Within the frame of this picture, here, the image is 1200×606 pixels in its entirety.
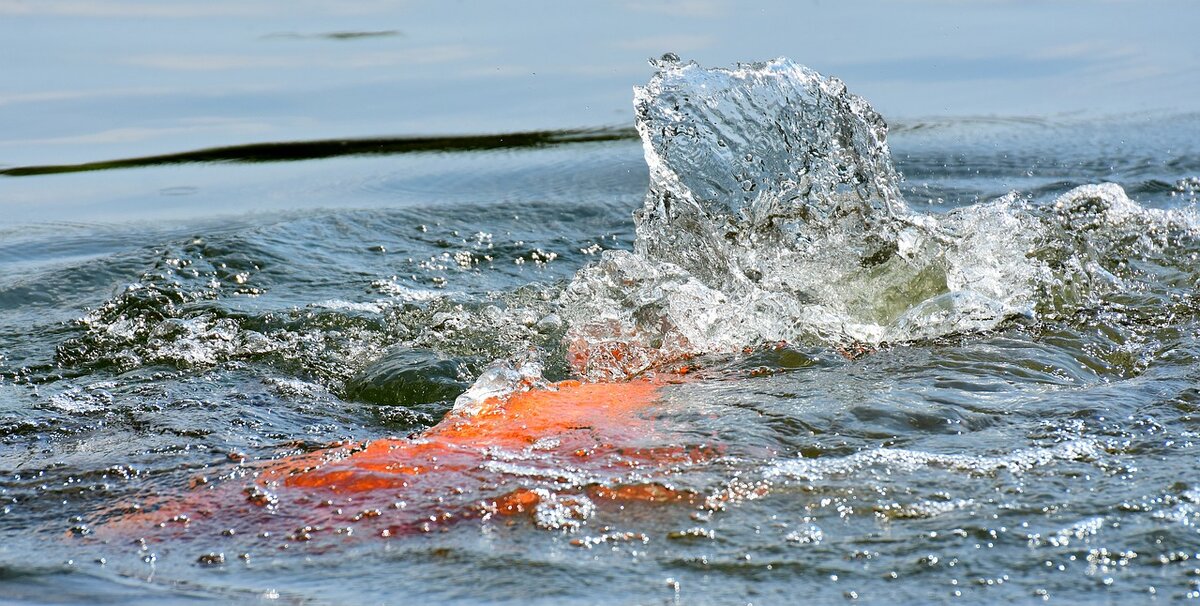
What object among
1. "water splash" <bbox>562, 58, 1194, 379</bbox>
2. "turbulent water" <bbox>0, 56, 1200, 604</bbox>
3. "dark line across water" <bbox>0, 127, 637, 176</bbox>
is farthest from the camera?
"dark line across water" <bbox>0, 127, 637, 176</bbox>

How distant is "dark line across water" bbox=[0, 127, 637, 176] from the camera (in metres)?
6.69

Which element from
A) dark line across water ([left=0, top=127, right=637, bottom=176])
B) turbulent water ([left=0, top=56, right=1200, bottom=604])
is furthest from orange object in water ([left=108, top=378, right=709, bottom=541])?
dark line across water ([left=0, top=127, right=637, bottom=176])

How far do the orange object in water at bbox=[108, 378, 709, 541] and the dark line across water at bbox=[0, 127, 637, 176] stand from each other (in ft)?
14.2

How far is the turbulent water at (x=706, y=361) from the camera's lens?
192 centimetres

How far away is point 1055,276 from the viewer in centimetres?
362

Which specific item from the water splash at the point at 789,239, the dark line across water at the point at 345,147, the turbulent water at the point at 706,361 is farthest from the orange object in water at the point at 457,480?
the dark line across water at the point at 345,147

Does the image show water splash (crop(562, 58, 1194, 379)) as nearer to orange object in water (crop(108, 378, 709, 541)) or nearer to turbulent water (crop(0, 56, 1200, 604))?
turbulent water (crop(0, 56, 1200, 604))

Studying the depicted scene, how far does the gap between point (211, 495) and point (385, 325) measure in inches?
53.7

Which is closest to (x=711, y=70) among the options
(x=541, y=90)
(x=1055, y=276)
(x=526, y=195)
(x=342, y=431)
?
(x=1055, y=276)

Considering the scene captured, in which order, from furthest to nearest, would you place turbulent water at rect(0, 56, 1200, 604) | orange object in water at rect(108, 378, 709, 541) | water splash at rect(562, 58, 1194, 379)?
water splash at rect(562, 58, 1194, 379) → orange object in water at rect(108, 378, 709, 541) → turbulent water at rect(0, 56, 1200, 604)

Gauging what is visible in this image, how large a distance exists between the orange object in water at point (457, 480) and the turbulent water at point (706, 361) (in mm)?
59

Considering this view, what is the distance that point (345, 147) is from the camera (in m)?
6.85

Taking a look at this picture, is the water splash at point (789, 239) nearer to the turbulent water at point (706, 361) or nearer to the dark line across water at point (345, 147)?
the turbulent water at point (706, 361)

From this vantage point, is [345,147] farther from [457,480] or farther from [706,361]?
[457,480]
